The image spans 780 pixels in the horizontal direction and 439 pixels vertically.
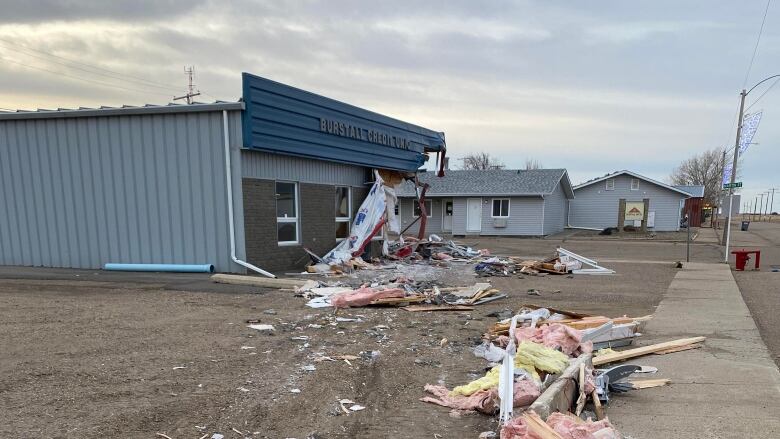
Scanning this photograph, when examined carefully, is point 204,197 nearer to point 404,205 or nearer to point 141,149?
point 141,149

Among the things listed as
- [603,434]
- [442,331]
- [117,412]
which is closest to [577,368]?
[603,434]

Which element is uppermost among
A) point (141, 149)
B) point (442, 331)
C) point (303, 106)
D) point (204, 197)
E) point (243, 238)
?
point (303, 106)

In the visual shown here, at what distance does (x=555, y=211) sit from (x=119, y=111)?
100ft

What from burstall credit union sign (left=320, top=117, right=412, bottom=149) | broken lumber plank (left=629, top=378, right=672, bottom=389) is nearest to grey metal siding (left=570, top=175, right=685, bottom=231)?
burstall credit union sign (left=320, top=117, right=412, bottom=149)

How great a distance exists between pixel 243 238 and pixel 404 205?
24.5m

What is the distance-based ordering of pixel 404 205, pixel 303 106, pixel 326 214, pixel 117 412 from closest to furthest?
pixel 117 412
pixel 303 106
pixel 326 214
pixel 404 205

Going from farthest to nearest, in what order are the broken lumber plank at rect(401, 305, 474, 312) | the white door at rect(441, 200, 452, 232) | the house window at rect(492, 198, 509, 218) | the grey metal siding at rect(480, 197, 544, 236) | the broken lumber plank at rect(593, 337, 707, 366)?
the white door at rect(441, 200, 452, 232) < the house window at rect(492, 198, 509, 218) < the grey metal siding at rect(480, 197, 544, 236) < the broken lumber plank at rect(401, 305, 474, 312) < the broken lumber plank at rect(593, 337, 707, 366)

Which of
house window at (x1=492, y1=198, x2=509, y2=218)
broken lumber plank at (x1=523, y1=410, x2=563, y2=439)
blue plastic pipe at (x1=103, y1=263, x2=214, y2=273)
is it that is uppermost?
house window at (x1=492, y1=198, x2=509, y2=218)

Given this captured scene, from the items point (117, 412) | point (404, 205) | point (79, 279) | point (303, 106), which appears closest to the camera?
point (117, 412)

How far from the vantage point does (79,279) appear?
984 cm

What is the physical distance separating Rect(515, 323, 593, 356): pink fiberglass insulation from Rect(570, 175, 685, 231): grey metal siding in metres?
35.5

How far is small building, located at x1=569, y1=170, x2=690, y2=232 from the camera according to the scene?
35.3m

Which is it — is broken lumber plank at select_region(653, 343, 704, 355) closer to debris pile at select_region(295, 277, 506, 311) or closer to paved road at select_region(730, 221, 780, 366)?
paved road at select_region(730, 221, 780, 366)

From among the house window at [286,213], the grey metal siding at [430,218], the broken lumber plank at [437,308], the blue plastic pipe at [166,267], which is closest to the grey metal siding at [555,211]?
the grey metal siding at [430,218]
